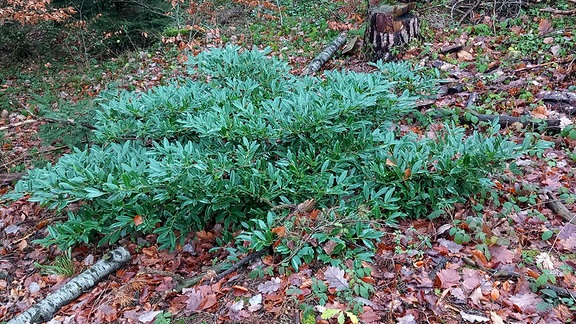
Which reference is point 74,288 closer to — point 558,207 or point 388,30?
point 558,207

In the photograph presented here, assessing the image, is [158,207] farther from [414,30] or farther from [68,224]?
[414,30]

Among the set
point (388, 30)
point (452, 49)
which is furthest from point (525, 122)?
point (388, 30)

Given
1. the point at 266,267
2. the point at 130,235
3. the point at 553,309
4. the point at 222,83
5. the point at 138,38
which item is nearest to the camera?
the point at 553,309

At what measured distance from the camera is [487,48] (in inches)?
243

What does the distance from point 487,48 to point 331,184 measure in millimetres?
4450

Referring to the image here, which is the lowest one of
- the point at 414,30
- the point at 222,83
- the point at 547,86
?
the point at 547,86

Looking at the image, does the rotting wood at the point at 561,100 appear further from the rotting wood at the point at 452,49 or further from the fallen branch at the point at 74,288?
the fallen branch at the point at 74,288

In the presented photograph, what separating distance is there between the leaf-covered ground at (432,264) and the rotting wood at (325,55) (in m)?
1.99

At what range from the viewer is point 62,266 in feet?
11.5

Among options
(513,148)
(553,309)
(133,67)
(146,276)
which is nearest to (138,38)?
(133,67)

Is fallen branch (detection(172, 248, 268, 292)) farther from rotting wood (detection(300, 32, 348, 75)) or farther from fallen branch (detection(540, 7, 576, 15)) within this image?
fallen branch (detection(540, 7, 576, 15))

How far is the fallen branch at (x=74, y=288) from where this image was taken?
2994 mm

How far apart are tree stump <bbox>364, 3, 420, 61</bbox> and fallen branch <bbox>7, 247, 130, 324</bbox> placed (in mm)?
4749

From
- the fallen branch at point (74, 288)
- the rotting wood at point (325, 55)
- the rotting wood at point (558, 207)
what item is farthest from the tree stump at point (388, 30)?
the fallen branch at point (74, 288)
